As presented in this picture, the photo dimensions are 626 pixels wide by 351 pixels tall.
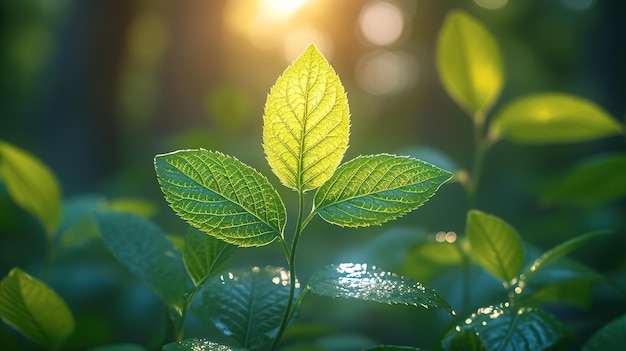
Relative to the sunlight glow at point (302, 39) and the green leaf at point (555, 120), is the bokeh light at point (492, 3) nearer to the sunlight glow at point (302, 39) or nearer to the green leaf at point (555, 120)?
the sunlight glow at point (302, 39)

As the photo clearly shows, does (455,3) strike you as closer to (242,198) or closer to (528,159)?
(528,159)

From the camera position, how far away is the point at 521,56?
4797 millimetres

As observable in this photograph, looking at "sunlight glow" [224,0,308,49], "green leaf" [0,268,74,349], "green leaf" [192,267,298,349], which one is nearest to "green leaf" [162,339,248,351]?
"green leaf" [192,267,298,349]

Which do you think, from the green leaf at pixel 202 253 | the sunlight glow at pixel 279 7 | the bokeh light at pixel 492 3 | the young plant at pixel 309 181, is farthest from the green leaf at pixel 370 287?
the bokeh light at pixel 492 3

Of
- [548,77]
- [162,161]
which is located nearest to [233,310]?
→ [162,161]

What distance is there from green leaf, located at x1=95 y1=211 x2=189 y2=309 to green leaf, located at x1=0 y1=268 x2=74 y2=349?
0.09 metres

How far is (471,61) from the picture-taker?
0.99 m

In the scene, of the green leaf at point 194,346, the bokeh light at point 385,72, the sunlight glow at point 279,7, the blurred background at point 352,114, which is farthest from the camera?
the bokeh light at point 385,72

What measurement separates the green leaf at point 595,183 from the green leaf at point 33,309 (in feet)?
2.83

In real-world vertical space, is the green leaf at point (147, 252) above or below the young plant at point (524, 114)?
below

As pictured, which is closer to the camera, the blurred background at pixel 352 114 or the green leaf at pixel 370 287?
the green leaf at pixel 370 287

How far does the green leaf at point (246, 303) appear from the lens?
1.99 ft

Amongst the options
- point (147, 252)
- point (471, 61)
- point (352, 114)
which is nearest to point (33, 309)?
point (147, 252)

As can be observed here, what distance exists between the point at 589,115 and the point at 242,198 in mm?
680
